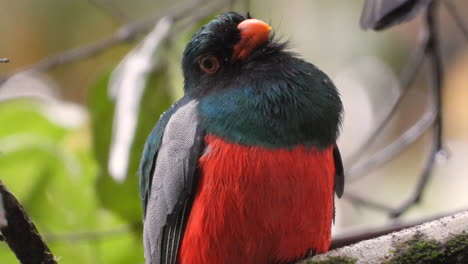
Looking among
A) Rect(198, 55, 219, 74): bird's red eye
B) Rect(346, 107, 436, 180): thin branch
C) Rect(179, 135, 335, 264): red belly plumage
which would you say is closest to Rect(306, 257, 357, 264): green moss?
Rect(179, 135, 335, 264): red belly plumage

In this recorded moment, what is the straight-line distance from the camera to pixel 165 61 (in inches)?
184

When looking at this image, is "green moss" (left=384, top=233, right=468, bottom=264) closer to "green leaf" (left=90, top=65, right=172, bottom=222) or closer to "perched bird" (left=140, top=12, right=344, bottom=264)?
"perched bird" (left=140, top=12, right=344, bottom=264)

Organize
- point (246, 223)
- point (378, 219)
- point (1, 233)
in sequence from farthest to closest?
point (378, 219) → point (246, 223) → point (1, 233)

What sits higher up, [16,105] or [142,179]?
[16,105]

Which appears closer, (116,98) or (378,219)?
(116,98)

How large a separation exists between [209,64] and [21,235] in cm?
129

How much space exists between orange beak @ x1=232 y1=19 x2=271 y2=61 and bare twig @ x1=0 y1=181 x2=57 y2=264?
4.29 ft

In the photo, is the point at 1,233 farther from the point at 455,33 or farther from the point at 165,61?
the point at 455,33

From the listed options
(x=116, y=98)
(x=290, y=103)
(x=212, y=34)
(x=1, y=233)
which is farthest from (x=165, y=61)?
(x=1, y=233)

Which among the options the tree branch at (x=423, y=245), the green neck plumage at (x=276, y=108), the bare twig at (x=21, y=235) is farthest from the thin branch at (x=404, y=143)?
the bare twig at (x=21, y=235)

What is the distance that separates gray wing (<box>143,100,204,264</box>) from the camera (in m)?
3.65

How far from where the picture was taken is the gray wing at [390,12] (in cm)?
308

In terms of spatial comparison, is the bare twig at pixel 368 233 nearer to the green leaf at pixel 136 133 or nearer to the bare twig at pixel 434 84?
the bare twig at pixel 434 84

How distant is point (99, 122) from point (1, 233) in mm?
1702
